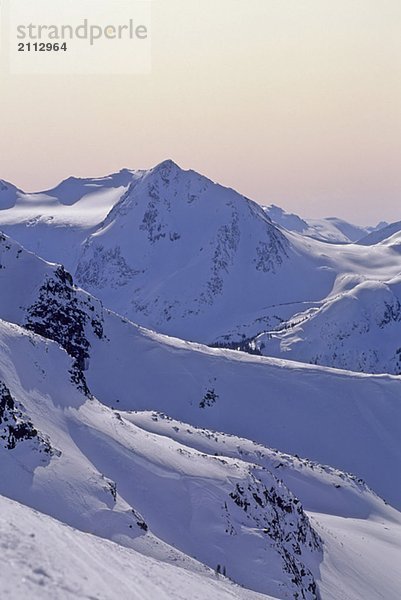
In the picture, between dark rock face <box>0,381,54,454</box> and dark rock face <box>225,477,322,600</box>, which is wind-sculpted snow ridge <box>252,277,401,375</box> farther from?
dark rock face <box>0,381,54,454</box>

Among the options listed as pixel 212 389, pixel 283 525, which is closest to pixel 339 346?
pixel 212 389

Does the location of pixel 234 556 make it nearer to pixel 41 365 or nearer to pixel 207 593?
pixel 207 593

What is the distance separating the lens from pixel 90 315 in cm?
7950

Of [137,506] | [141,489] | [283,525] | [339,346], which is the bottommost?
[339,346]

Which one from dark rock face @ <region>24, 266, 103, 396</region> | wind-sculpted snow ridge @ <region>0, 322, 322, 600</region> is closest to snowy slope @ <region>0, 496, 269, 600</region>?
wind-sculpted snow ridge @ <region>0, 322, 322, 600</region>

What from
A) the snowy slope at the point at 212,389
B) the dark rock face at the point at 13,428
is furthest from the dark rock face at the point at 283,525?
the snowy slope at the point at 212,389

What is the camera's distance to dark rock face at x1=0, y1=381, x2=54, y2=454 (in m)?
30.1

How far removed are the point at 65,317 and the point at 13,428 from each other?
4538cm

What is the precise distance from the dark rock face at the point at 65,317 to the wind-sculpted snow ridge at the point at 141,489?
2870 cm

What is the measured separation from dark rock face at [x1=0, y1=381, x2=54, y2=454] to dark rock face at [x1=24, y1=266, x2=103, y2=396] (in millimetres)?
40438

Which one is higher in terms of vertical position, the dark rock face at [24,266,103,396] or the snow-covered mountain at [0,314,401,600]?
the dark rock face at [24,266,103,396]

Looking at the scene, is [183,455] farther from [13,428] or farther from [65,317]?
[65,317]

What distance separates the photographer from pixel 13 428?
3059 centimetres

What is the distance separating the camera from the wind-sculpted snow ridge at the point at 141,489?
2869 centimetres
